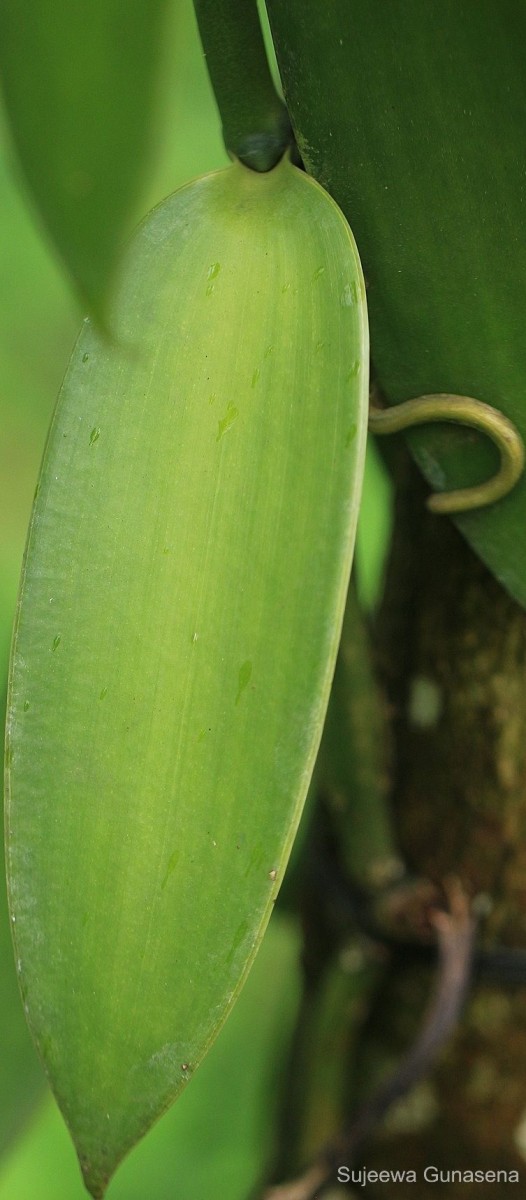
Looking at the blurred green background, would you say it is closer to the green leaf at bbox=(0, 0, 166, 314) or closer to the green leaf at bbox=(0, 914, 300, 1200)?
the green leaf at bbox=(0, 914, 300, 1200)

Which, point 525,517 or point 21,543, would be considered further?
point 21,543

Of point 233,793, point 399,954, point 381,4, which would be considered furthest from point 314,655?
point 399,954

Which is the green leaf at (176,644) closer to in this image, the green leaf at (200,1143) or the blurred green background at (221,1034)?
the blurred green background at (221,1034)

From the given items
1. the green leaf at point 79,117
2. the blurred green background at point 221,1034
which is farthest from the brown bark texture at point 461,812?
the green leaf at point 79,117

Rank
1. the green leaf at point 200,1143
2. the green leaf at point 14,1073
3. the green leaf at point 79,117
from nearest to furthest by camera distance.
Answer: the green leaf at point 79,117 → the green leaf at point 14,1073 → the green leaf at point 200,1143

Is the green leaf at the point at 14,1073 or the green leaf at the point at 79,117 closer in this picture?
the green leaf at the point at 79,117

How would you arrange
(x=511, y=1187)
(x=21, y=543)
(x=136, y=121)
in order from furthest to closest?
1. (x=21, y=543)
2. (x=511, y=1187)
3. (x=136, y=121)

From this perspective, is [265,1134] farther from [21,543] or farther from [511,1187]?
[21,543]
